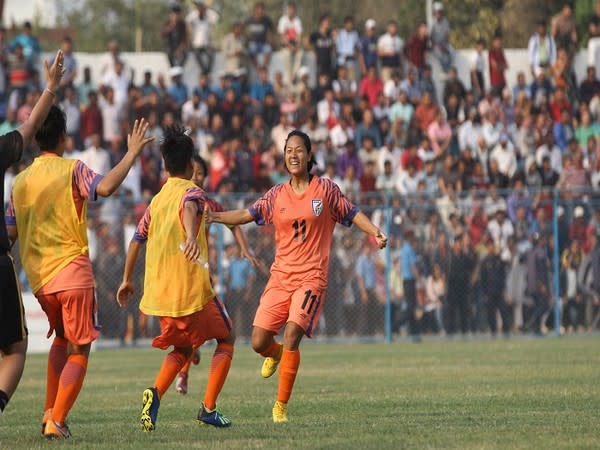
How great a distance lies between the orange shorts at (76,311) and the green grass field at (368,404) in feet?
2.34

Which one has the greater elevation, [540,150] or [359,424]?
[540,150]

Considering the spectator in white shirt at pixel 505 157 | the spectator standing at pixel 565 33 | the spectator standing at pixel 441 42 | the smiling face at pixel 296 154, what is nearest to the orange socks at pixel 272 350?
the smiling face at pixel 296 154

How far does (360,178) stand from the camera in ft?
83.7

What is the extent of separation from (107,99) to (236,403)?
1490 centimetres

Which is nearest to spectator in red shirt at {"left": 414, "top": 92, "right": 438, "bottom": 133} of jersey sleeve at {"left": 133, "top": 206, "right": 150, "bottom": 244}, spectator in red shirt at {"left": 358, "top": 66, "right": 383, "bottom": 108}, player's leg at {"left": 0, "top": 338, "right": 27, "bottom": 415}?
spectator in red shirt at {"left": 358, "top": 66, "right": 383, "bottom": 108}


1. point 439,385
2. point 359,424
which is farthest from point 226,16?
point 359,424

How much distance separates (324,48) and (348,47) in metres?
0.57

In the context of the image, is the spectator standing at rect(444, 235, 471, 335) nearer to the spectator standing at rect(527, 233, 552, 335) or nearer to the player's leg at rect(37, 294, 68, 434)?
the spectator standing at rect(527, 233, 552, 335)

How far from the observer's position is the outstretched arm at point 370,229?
10.3 m

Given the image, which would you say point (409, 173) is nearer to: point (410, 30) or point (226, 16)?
point (410, 30)

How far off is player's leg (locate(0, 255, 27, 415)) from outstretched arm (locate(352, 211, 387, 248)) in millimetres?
2842

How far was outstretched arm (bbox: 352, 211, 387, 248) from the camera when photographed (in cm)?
1030

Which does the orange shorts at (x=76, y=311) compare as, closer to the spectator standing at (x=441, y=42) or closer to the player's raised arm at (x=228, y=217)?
the player's raised arm at (x=228, y=217)

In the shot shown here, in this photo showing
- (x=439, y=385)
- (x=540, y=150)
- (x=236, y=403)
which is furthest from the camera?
(x=540, y=150)
